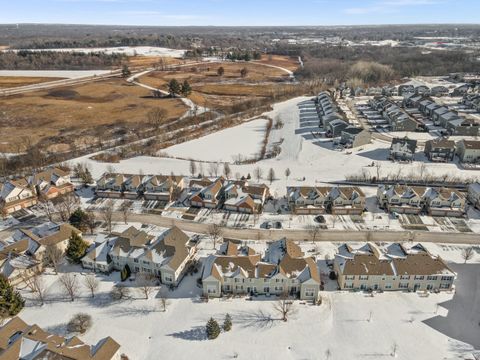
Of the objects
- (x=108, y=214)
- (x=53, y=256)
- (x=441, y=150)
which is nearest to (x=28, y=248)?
(x=53, y=256)

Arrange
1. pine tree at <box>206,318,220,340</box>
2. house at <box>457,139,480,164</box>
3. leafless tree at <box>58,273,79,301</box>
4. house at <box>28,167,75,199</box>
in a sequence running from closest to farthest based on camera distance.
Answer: pine tree at <box>206,318,220,340</box> < leafless tree at <box>58,273,79,301</box> < house at <box>28,167,75,199</box> < house at <box>457,139,480,164</box>

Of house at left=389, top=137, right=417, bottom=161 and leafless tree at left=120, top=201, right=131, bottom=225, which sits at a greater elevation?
house at left=389, top=137, right=417, bottom=161

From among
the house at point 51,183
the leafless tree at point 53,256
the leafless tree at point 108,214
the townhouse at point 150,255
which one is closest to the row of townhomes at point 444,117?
the townhouse at point 150,255

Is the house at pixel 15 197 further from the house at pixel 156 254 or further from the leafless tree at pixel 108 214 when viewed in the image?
the house at pixel 156 254

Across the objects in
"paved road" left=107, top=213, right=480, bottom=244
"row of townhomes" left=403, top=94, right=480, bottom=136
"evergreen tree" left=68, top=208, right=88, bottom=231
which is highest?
"row of townhomes" left=403, top=94, right=480, bottom=136

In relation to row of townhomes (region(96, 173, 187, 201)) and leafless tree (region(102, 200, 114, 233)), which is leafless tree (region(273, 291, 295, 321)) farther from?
row of townhomes (region(96, 173, 187, 201))

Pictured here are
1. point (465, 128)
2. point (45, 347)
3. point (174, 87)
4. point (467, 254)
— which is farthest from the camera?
point (174, 87)

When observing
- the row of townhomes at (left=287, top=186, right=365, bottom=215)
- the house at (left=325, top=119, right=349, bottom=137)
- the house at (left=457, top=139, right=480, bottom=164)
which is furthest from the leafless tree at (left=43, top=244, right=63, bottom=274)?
the house at (left=457, top=139, right=480, bottom=164)

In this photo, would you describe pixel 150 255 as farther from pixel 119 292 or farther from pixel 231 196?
pixel 231 196
